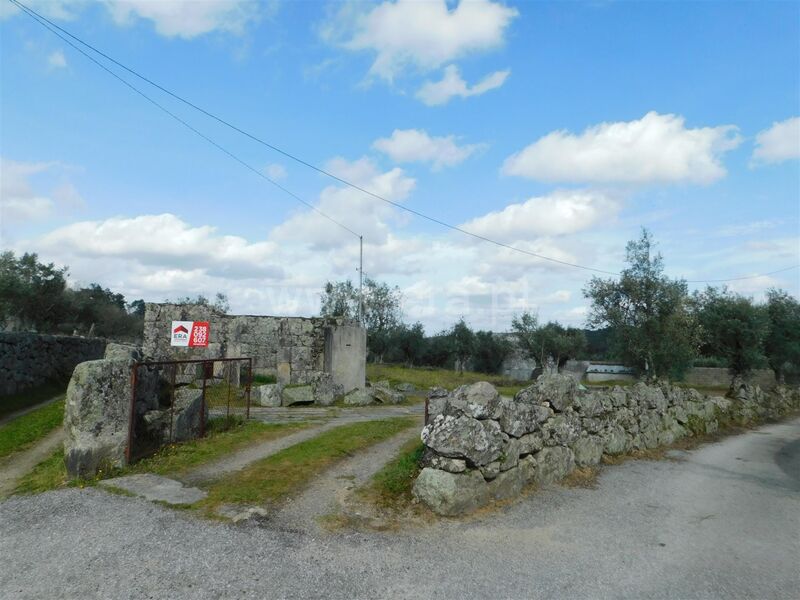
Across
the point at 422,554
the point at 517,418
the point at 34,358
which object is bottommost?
the point at 422,554

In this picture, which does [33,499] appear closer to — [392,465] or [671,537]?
[392,465]

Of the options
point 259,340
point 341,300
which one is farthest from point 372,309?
point 259,340

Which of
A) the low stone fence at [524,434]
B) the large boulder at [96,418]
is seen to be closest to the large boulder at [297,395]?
the low stone fence at [524,434]

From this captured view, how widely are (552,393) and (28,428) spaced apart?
38.5 ft

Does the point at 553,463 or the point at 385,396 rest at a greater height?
the point at 385,396

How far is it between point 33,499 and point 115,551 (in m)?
2.73

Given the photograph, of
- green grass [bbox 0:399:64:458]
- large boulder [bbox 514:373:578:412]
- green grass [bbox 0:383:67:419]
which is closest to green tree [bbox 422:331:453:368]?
green grass [bbox 0:383:67:419]

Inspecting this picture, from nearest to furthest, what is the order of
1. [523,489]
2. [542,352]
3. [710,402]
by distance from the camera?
[523,489], [710,402], [542,352]

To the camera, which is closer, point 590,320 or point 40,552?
point 40,552

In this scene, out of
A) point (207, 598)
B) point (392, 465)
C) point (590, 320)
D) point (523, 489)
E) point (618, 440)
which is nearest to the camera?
point (207, 598)

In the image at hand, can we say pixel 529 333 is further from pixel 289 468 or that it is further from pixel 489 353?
pixel 289 468

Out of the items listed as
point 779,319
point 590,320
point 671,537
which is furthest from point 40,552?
point 779,319

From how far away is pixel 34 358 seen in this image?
1789 centimetres

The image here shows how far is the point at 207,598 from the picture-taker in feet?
15.8
